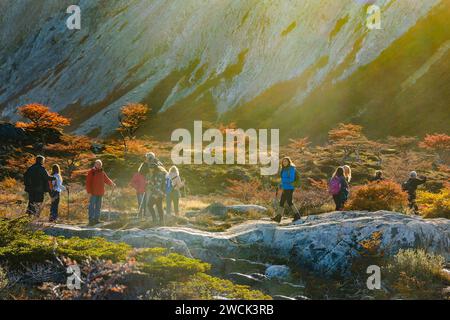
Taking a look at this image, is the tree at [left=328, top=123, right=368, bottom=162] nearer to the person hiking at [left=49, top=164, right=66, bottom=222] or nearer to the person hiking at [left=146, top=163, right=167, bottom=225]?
the person hiking at [left=146, top=163, right=167, bottom=225]

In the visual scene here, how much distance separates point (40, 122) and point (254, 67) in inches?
1082

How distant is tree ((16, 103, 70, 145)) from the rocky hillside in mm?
16916

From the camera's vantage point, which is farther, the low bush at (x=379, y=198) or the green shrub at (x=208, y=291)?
the low bush at (x=379, y=198)

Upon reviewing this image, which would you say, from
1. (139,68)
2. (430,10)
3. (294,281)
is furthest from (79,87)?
(294,281)

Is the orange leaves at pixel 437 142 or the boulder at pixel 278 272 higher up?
the orange leaves at pixel 437 142

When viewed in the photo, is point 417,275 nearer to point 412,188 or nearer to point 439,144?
point 412,188

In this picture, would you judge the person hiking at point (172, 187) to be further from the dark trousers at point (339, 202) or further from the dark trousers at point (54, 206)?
the dark trousers at point (339, 202)

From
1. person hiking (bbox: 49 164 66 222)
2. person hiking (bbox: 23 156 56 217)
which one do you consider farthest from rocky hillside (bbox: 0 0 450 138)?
person hiking (bbox: 23 156 56 217)

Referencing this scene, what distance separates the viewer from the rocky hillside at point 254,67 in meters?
45.6

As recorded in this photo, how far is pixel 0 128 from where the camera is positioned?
3897 centimetres

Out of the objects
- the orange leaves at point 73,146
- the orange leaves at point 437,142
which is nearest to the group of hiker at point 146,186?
the orange leaves at point 73,146

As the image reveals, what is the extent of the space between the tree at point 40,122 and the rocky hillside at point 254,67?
16916 mm

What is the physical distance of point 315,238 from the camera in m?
11.3
